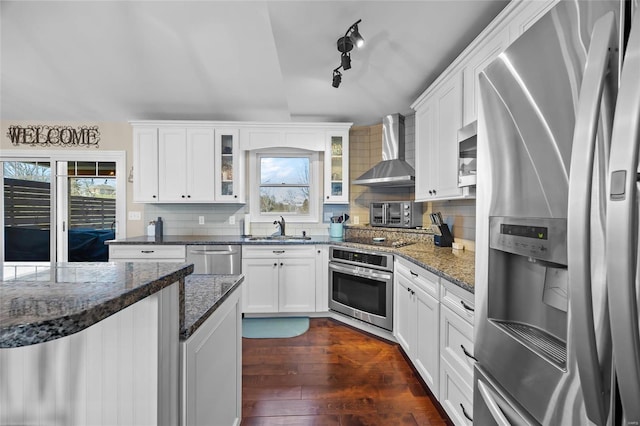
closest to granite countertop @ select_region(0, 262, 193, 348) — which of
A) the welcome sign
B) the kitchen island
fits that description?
the kitchen island

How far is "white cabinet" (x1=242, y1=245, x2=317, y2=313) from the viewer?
3182 mm

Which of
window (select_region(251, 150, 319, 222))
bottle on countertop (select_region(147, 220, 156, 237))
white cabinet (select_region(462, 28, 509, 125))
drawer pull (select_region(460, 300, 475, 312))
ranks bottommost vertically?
drawer pull (select_region(460, 300, 475, 312))

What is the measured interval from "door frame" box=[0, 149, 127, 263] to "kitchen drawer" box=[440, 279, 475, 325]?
399cm

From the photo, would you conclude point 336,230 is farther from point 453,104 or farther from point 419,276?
point 453,104

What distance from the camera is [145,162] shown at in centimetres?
344

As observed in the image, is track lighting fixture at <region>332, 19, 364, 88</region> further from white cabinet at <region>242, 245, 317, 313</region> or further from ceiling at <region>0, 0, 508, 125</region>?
white cabinet at <region>242, 245, 317, 313</region>

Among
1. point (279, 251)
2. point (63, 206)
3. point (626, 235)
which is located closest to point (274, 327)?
point (279, 251)

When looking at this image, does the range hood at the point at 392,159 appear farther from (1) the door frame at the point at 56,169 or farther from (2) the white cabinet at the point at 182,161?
(1) the door frame at the point at 56,169

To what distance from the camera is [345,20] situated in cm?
179

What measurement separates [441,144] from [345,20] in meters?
1.20

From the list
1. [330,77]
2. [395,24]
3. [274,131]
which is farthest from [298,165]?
[395,24]

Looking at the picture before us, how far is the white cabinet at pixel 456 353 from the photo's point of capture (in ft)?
4.63

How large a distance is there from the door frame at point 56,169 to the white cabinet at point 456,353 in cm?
401

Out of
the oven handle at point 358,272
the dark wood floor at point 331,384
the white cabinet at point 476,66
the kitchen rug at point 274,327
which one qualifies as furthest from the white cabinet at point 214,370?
the white cabinet at point 476,66
